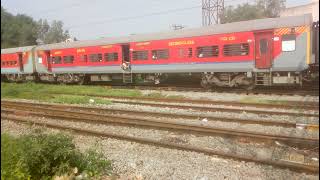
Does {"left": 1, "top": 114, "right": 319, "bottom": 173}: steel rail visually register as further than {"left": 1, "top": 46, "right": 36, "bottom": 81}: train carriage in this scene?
No

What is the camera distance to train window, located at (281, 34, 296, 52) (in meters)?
16.2

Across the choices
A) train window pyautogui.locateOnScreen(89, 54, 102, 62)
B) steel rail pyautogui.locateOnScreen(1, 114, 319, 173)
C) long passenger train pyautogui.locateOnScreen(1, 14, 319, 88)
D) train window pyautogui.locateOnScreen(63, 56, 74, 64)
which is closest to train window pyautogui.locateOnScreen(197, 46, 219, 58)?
long passenger train pyautogui.locateOnScreen(1, 14, 319, 88)

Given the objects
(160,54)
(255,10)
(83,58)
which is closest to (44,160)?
(160,54)

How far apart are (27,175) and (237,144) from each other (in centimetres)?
455

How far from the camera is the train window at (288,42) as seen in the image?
16.2m

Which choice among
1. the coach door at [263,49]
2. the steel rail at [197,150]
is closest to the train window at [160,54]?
the coach door at [263,49]

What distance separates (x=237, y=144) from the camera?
8.50 meters

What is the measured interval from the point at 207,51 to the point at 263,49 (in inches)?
116

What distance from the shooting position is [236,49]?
701 inches

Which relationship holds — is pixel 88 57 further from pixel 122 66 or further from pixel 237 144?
pixel 237 144

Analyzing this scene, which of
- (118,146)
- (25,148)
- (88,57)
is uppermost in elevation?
(88,57)

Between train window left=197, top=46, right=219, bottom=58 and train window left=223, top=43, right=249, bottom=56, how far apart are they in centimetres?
53

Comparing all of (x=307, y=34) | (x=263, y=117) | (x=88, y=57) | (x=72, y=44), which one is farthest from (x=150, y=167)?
(x=72, y=44)

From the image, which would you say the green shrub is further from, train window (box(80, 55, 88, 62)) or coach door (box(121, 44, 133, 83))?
train window (box(80, 55, 88, 62))
